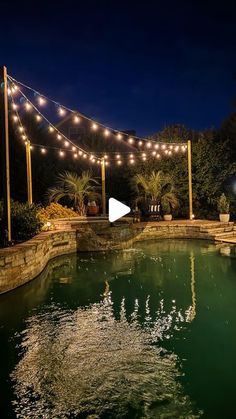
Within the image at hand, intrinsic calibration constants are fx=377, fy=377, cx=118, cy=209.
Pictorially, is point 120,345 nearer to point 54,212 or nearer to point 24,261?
point 24,261

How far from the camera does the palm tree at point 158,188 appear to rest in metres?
13.7

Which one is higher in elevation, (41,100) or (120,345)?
(41,100)

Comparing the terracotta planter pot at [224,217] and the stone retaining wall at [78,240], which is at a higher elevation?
the terracotta planter pot at [224,217]

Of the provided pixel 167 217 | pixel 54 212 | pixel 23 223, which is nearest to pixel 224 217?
pixel 167 217

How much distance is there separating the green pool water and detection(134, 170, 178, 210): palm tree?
6.69 metres

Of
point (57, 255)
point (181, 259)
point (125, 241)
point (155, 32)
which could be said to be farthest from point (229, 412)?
point (155, 32)

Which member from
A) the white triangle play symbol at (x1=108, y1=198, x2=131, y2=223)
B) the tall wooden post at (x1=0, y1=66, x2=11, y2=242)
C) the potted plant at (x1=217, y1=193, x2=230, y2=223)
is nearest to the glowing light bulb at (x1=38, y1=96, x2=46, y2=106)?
the tall wooden post at (x1=0, y1=66, x2=11, y2=242)

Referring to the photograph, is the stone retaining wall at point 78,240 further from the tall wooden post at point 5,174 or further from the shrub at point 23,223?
the tall wooden post at point 5,174

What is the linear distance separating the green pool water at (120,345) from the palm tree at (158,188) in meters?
6.69

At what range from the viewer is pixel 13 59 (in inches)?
773

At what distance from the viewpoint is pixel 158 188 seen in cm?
1377

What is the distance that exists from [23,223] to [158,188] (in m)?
7.02

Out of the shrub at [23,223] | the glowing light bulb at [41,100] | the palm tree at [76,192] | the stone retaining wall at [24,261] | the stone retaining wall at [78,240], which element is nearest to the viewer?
the stone retaining wall at [24,261]

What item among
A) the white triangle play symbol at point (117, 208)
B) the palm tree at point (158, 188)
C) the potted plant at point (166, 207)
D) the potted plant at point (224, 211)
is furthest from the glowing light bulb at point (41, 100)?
the potted plant at point (224, 211)
